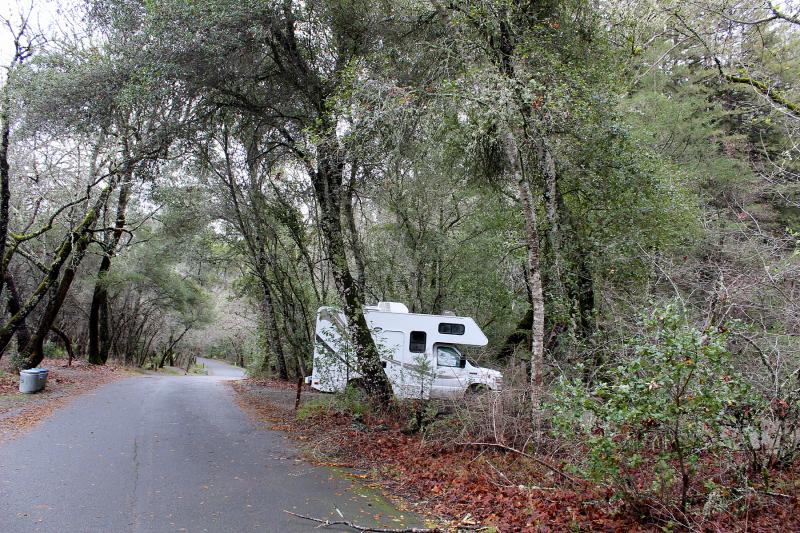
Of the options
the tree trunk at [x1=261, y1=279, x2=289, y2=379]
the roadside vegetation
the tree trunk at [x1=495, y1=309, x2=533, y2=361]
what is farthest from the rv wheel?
the tree trunk at [x1=261, y1=279, x2=289, y2=379]

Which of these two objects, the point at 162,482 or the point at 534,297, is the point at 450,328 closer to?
the point at 534,297

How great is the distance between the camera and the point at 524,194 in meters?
8.00

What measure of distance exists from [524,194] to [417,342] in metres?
6.88

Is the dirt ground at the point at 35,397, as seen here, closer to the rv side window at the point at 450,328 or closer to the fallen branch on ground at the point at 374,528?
the fallen branch on ground at the point at 374,528

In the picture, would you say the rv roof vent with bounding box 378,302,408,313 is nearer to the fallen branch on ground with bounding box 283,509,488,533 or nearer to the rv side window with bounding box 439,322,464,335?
the rv side window with bounding box 439,322,464,335

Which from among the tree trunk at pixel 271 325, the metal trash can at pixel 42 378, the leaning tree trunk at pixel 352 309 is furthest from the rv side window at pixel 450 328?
the metal trash can at pixel 42 378

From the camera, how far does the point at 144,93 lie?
9.27m

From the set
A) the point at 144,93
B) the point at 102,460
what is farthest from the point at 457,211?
the point at 102,460

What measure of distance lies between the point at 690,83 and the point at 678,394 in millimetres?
19890

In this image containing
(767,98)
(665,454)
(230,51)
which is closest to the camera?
(665,454)

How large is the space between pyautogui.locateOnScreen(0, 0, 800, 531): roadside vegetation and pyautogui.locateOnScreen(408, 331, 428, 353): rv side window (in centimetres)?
204

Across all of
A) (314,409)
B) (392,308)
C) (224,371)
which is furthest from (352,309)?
(224,371)

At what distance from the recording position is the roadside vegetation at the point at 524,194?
4969mm

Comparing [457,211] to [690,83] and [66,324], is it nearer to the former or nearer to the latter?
[690,83]
